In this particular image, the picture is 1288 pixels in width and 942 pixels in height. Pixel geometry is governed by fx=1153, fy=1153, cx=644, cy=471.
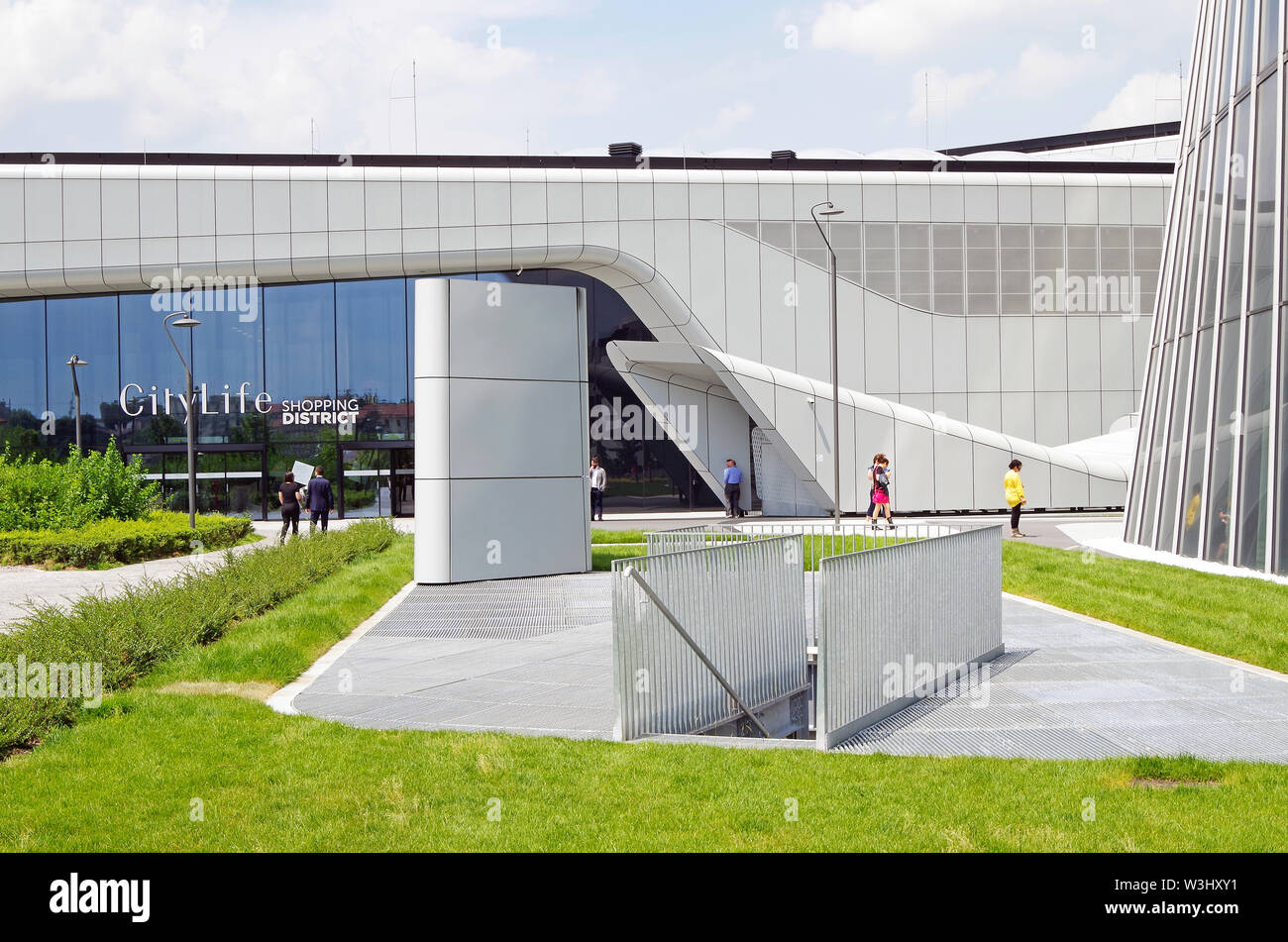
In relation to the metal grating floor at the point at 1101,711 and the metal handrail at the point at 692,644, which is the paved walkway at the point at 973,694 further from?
the metal handrail at the point at 692,644

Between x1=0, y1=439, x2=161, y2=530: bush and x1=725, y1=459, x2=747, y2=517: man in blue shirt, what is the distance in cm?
1660

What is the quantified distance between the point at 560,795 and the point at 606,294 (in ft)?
114

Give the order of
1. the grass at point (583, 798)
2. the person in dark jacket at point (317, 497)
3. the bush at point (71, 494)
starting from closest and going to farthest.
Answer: the grass at point (583, 798) → the bush at point (71, 494) → the person in dark jacket at point (317, 497)

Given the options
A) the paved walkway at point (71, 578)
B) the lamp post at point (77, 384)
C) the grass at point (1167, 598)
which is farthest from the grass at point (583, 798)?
the lamp post at point (77, 384)

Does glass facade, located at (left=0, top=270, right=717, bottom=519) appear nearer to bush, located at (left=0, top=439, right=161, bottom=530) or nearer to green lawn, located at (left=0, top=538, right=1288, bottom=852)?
bush, located at (left=0, top=439, right=161, bottom=530)

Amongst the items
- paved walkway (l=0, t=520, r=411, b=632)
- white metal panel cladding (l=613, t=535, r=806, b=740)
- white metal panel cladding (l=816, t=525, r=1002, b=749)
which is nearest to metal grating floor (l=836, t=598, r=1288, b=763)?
white metal panel cladding (l=816, t=525, r=1002, b=749)

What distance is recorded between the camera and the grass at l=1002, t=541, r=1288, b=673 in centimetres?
1161

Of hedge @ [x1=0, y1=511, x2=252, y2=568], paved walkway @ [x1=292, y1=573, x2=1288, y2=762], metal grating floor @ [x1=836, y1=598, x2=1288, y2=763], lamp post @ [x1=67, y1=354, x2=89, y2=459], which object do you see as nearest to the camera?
metal grating floor @ [x1=836, y1=598, x2=1288, y2=763]

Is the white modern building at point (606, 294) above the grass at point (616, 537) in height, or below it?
above

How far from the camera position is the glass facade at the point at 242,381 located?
39.3 metres

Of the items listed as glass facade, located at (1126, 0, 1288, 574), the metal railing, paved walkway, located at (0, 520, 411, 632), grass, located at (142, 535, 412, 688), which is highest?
glass facade, located at (1126, 0, 1288, 574)

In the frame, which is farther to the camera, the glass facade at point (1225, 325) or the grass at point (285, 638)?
the glass facade at point (1225, 325)

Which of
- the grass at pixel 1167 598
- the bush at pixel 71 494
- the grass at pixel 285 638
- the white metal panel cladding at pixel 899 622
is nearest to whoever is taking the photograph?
the white metal panel cladding at pixel 899 622

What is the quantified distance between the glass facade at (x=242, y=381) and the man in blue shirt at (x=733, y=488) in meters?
5.92
